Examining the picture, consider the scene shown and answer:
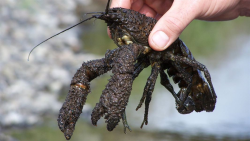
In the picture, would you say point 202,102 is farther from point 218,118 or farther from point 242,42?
point 242,42

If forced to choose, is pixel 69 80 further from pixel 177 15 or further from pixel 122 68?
pixel 122 68

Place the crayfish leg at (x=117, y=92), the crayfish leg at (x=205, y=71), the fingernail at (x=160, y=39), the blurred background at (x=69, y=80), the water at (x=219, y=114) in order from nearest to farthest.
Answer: the crayfish leg at (x=117, y=92) → the fingernail at (x=160, y=39) → the crayfish leg at (x=205, y=71) → the blurred background at (x=69, y=80) → the water at (x=219, y=114)

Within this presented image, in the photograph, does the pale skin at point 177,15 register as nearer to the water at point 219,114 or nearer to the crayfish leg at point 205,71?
the crayfish leg at point 205,71

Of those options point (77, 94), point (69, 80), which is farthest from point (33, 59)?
point (77, 94)

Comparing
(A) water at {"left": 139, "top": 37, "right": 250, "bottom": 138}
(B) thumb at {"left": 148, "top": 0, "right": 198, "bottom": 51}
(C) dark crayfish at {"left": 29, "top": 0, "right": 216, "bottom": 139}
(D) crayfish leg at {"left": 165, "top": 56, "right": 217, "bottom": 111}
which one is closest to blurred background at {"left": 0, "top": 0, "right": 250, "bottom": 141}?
(A) water at {"left": 139, "top": 37, "right": 250, "bottom": 138}

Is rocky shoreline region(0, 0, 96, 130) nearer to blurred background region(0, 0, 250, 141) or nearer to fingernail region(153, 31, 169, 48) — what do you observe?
blurred background region(0, 0, 250, 141)

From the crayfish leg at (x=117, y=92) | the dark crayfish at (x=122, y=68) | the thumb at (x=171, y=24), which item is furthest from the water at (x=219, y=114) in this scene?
the crayfish leg at (x=117, y=92)
